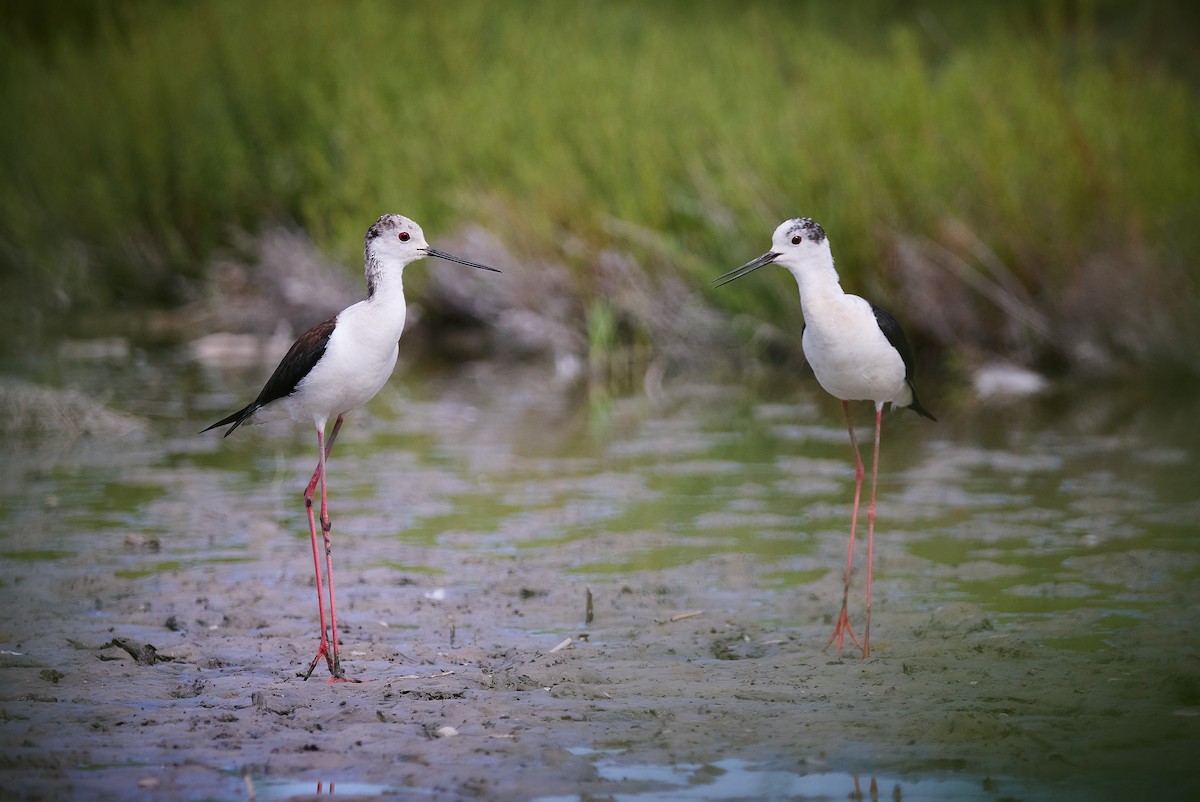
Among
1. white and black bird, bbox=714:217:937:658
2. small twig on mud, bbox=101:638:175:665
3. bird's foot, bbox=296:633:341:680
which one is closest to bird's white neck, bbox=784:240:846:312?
white and black bird, bbox=714:217:937:658

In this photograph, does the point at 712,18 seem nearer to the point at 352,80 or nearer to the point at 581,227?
the point at 352,80

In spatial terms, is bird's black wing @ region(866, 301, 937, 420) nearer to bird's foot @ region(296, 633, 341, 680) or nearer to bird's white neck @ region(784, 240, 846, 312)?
bird's white neck @ region(784, 240, 846, 312)

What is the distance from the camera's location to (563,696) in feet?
13.9

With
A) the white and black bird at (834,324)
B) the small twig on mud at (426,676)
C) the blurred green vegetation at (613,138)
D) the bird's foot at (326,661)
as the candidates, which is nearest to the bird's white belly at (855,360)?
the white and black bird at (834,324)

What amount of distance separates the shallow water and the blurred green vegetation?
1272 mm

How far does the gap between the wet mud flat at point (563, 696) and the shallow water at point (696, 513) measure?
0.03m

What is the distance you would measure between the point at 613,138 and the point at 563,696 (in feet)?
26.8

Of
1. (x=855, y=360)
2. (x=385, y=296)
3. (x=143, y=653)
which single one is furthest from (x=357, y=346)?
(x=855, y=360)

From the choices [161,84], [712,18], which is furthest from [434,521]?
[712,18]

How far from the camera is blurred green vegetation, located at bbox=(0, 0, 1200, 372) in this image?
980 cm

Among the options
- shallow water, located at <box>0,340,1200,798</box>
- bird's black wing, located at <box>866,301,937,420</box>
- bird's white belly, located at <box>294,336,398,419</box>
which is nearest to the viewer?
bird's white belly, located at <box>294,336,398,419</box>

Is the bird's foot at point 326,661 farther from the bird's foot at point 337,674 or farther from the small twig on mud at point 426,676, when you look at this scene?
the small twig on mud at point 426,676

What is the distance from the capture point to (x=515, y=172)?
40.7 feet

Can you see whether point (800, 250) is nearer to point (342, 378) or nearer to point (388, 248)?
point (388, 248)
